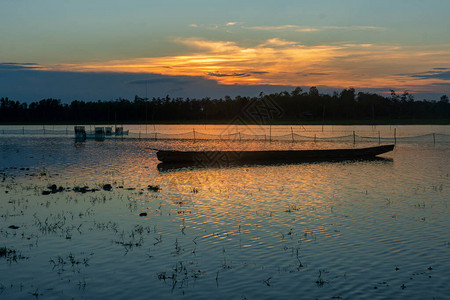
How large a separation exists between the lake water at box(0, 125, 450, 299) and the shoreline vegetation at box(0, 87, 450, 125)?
12099 centimetres

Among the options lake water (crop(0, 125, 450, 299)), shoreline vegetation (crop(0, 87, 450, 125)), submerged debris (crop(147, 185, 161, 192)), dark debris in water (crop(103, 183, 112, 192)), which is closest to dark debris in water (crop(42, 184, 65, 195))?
lake water (crop(0, 125, 450, 299))

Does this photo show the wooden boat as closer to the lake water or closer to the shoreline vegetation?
the lake water

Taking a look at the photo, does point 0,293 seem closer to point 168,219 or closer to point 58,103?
point 168,219

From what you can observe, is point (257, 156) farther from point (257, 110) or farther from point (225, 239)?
point (257, 110)

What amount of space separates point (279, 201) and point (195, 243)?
6.62 meters

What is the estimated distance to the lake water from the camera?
8742mm

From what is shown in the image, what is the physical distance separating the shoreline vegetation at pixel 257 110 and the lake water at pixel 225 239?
397 feet

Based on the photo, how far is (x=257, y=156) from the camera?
3416 cm

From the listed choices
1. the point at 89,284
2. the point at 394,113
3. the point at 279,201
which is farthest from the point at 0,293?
the point at 394,113

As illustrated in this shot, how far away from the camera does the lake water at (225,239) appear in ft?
28.7

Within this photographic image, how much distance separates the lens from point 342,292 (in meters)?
8.38

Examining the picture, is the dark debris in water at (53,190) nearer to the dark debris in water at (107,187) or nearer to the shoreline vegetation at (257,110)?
the dark debris in water at (107,187)

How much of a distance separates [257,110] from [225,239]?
137 m

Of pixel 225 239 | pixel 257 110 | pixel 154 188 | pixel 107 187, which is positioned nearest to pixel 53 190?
pixel 107 187
